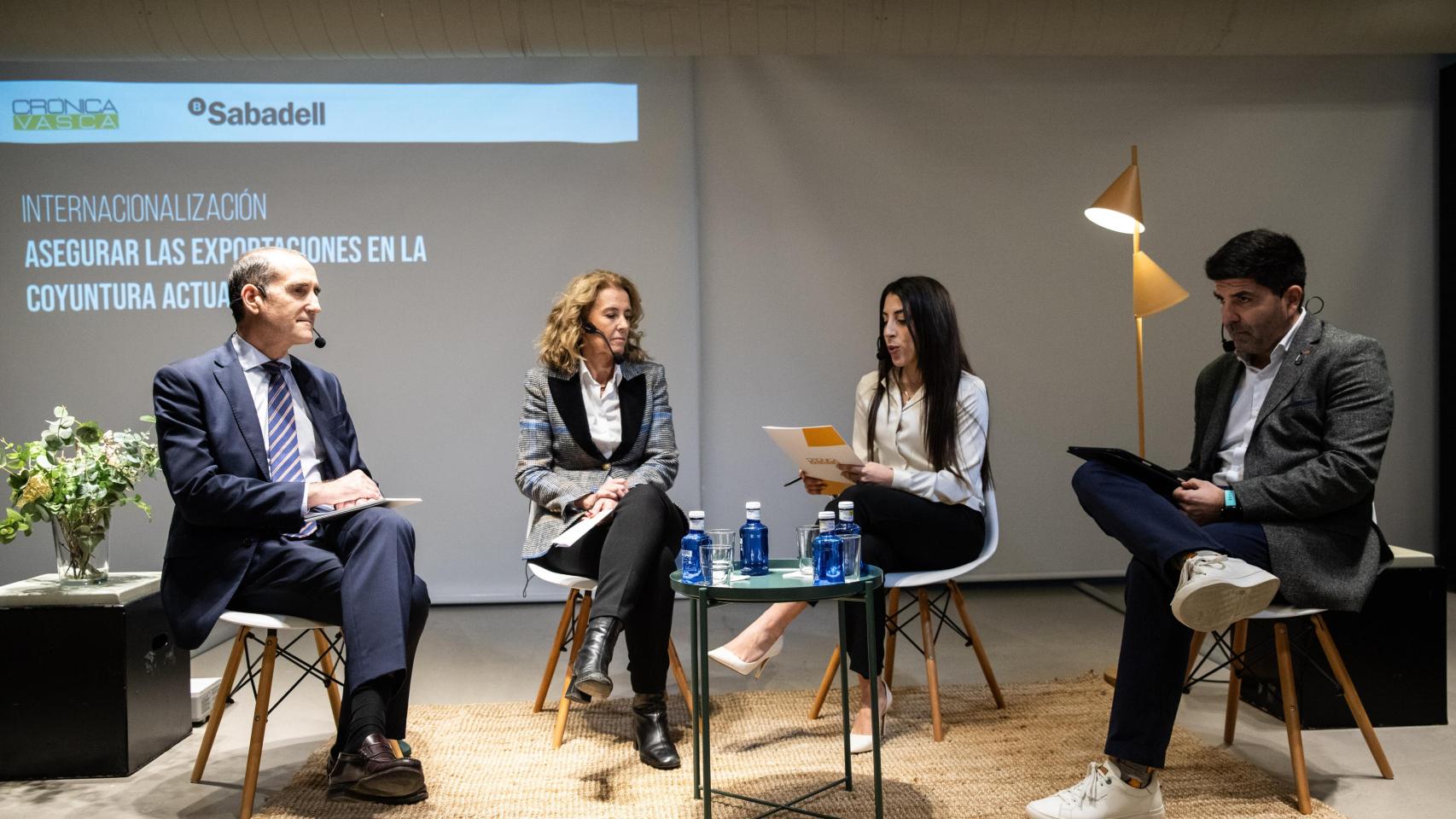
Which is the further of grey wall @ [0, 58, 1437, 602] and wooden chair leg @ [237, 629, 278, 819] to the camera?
grey wall @ [0, 58, 1437, 602]

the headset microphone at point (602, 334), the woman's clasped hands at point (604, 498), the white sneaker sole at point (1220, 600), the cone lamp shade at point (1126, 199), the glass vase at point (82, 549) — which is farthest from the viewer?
the cone lamp shade at point (1126, 199)

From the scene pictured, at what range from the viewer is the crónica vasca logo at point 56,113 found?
182 inches

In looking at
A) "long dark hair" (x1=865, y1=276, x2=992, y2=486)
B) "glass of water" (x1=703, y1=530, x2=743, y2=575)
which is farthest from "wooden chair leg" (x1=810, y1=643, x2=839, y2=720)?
"glass of water" (x1=703, y1=530, x2=743, y2=575)

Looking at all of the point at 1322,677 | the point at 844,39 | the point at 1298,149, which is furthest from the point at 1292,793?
the point at 1298,149

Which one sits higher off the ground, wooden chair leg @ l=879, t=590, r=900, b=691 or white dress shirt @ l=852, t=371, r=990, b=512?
white dress shirt @ l=852, t=371, r=990, b=512

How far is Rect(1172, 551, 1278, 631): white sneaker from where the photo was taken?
7.09 ft

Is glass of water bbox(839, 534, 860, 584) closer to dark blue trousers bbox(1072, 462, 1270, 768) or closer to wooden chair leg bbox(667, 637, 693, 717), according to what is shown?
dark blue trousers bbox(1072, 462, 1270, 768)

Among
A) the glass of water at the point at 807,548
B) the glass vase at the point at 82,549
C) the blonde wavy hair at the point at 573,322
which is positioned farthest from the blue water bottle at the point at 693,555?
the glass vase at the point at 82,549

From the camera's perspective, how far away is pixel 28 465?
2.81 metres

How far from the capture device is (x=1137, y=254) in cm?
370

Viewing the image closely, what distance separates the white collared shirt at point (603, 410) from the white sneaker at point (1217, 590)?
65.8 inches

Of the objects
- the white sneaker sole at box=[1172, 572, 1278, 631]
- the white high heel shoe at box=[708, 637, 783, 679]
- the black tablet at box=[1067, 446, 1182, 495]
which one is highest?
the black tablet at box=[1067, 446, 1182, 495]

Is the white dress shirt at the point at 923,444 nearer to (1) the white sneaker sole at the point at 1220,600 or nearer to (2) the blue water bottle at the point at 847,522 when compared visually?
(2) the blue water bottle at the point at 847,522

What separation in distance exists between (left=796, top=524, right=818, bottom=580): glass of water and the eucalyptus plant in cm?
161
